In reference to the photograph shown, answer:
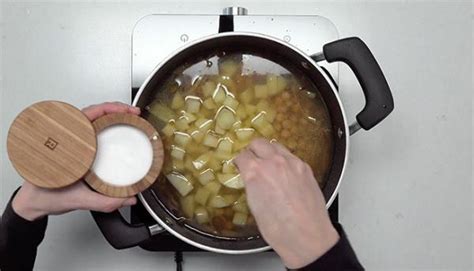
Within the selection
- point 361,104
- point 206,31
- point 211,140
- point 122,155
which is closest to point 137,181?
point 122,155

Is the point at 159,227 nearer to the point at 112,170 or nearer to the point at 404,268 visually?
the point at 112,170

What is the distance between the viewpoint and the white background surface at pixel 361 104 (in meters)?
0.86

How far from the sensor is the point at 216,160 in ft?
2.49

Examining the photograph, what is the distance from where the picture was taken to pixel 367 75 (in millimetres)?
708

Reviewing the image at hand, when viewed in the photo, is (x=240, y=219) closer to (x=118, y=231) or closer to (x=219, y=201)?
(x=219, y=201)

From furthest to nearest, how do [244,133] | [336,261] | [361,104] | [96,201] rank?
[361,104] → [244,133] → [96,201] → [336,261]

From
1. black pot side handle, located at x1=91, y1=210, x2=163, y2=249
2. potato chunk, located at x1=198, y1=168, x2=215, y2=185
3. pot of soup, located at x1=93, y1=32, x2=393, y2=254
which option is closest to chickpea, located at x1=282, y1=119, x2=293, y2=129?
pot of soup, located at x1=93, y1=32, x2=393, y2=254

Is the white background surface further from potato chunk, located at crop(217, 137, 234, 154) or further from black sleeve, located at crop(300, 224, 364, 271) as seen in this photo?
black sleeve, located at crop(300, 224, 364, 271)

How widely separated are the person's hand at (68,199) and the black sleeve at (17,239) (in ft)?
0.04

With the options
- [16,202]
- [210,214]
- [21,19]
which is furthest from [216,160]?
[21,19]

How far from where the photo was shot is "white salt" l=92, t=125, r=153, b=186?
658mm

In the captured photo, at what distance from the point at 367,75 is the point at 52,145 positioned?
1.16 feet

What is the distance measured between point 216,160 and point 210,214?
7cm

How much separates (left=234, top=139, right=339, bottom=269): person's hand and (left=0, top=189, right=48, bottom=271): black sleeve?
27 centimetres
